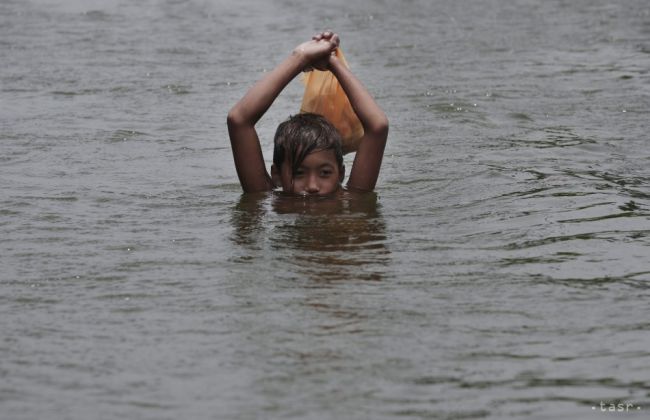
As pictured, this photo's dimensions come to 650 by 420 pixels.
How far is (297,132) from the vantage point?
6.29 meters

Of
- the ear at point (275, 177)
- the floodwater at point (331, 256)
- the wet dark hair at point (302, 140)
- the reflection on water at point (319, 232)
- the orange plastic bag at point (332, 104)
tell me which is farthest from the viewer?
the orange plastic bag at point (332, 104)

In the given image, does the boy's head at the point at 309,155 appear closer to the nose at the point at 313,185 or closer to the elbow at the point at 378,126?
the nose at the point at 313,185

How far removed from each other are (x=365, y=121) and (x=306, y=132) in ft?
1.14

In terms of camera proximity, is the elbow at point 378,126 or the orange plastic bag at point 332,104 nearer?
the elbow at point 378,126

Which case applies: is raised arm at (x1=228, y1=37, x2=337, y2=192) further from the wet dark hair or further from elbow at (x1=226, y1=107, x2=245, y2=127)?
the wet dark hair

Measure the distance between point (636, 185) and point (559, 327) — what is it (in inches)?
123

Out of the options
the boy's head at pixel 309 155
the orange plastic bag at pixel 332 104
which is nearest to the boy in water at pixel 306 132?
the boy's head at pixel 309 155

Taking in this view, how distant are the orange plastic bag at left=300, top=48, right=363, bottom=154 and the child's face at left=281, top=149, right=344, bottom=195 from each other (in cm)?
58

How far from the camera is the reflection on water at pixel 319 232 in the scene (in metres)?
5.18

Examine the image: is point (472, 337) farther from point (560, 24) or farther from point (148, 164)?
point (560, 24)

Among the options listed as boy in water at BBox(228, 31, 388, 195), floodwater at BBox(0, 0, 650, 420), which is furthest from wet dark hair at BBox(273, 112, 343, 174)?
floodwater at BBox(0, 0, 650, 420)

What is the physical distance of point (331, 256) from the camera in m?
5.35

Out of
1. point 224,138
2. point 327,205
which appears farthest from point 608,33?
point 327,205

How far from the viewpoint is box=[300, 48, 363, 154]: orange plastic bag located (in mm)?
6898
